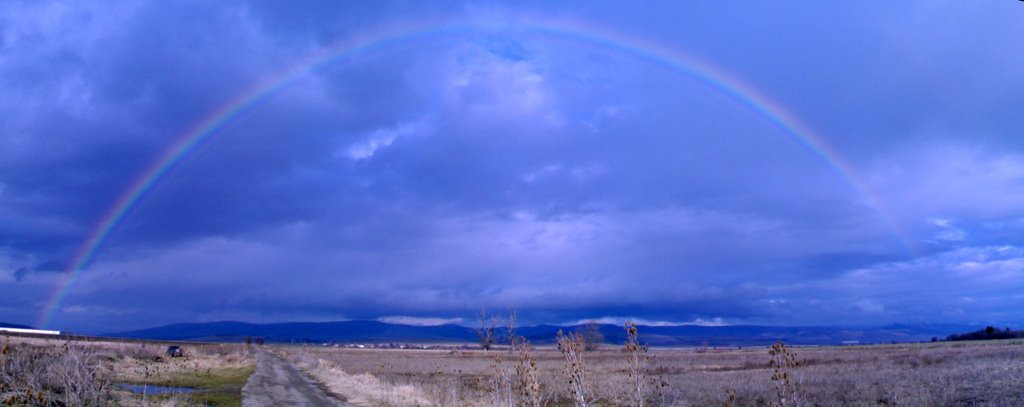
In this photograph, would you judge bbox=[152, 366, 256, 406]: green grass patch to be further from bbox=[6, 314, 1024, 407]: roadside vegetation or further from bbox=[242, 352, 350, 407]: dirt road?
bbox=[242, 352, 350, 407]: dirt road

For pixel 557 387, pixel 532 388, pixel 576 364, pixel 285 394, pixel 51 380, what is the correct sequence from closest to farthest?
pixel 576 364, pixel 532 388, pixel 51 380, pixel 285 394, pixel 557 387

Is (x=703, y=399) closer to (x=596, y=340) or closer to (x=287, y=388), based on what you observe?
(x=287, y=388)

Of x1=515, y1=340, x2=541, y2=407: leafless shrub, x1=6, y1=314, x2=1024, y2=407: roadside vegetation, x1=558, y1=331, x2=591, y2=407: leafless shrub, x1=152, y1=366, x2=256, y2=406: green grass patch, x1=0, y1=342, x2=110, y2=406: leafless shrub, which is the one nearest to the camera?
x1=558, y1=331, x2=591, y2=407: leafless shrub

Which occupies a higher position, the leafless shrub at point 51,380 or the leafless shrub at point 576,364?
the leafless shrub at point 576,364

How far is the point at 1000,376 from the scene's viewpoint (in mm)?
30000

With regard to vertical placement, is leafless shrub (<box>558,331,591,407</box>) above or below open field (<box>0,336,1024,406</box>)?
above

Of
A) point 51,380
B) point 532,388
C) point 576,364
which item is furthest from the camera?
point 51,380

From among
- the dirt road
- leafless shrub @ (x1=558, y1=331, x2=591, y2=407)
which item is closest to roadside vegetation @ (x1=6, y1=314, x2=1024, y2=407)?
leafless shrub @ (x1=558, y1=331, x2=591, y2=407)

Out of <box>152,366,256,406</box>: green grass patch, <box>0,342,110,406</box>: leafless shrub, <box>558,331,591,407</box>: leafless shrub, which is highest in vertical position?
<box>558,331,591,407</box>: leafless shrub

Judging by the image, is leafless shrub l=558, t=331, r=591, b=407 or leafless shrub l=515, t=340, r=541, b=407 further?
leafless shrub l=515, t=340, r=541, b=407

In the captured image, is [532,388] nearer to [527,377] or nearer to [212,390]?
[527,377]

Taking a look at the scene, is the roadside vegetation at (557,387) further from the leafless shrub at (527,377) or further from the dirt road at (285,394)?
the dirt road at (285,394)

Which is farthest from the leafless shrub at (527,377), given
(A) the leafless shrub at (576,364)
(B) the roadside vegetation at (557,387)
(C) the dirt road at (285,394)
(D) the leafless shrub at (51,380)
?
(C) the dirt road at (285,394)

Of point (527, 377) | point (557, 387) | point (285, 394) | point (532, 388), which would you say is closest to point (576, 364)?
point (532, 388)
